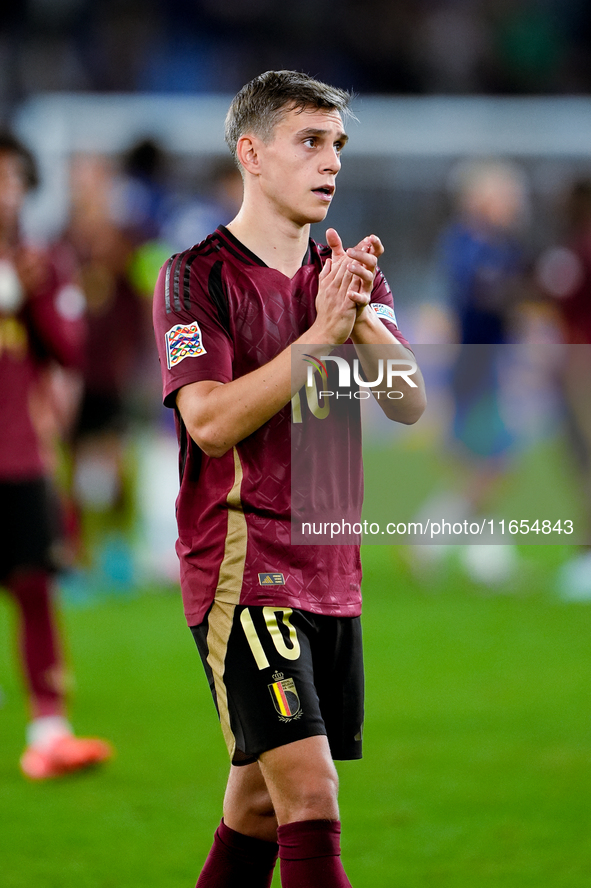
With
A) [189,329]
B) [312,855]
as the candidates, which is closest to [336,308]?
[189,329]

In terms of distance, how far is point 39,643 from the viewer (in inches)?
181

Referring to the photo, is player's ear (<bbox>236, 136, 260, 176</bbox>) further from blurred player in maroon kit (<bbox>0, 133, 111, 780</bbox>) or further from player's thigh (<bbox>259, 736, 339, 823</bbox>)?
blurred player in maroon kit (<bbox>0, 133, 111, 780</bbox>)

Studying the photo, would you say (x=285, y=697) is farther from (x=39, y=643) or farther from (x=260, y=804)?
(x=39, y=643)

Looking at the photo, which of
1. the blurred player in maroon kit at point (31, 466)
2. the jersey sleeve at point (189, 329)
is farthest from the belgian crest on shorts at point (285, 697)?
the blurred player in maroon kit at point (31, 466)

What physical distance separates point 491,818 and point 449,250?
5.33 m

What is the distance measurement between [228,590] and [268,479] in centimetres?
24

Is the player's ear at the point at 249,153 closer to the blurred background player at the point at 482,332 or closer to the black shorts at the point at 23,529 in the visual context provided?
the black shorts at the point at 23,529

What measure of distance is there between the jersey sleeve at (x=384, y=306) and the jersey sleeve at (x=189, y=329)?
1.17 ft

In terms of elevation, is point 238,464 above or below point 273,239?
below

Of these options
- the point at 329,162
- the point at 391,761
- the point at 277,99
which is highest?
the point at 277,99

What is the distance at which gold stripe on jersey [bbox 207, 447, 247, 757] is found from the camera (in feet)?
8.16

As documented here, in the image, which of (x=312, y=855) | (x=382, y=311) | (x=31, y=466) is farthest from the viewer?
(x=31, y=466)

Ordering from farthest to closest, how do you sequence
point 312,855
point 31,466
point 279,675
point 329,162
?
point 31,466 < point 329,162 < point 279,675 < point 312,855

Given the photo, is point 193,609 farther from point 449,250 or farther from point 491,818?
point 449,250
